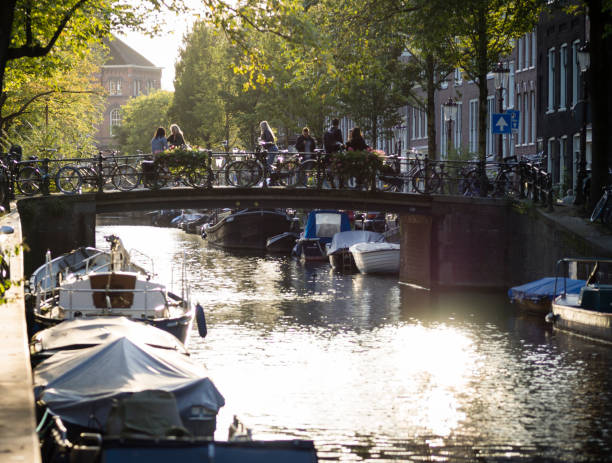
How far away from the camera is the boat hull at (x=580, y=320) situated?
2312cm

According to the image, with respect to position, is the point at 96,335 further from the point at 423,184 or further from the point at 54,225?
the point at 423,184

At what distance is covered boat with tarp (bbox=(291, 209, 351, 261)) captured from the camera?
52219 millimetres

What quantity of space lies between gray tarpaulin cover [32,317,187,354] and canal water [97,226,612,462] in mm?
1481

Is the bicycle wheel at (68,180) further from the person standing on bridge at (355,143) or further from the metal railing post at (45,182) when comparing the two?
the person standing on bridge at (355,143)

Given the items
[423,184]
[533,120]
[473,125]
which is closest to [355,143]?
[423,184]

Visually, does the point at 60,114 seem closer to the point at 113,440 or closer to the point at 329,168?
the point at 329,168

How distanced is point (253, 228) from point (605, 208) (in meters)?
37.2

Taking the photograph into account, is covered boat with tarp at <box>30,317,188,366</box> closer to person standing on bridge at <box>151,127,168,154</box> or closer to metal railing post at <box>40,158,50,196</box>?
metal railing post at <box>40,158,50,196</box>

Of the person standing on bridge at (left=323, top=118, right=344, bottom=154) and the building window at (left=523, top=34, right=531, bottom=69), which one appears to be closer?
the person standing on bridge at (left=323, top=118, right=344, bottom=154)

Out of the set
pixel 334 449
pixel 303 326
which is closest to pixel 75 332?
pixel 334 449

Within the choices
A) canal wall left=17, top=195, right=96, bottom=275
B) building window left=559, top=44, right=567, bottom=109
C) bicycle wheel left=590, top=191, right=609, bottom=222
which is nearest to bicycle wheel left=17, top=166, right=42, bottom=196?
canal wall left=17, top=195, right=96, bottom=275

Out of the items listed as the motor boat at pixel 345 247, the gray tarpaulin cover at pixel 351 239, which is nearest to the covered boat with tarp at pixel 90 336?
the motor boat at pixel 345 247

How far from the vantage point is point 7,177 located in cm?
2794

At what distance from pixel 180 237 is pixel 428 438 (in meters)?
61.5
